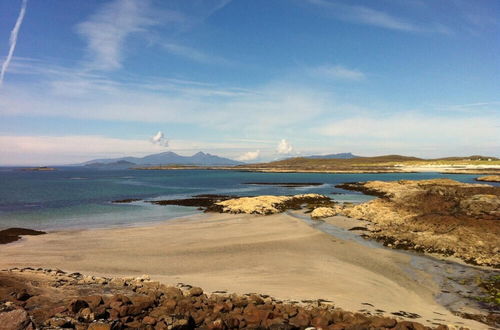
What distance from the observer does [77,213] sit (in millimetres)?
40406

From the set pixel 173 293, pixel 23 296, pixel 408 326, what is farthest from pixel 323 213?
pixel 23 296

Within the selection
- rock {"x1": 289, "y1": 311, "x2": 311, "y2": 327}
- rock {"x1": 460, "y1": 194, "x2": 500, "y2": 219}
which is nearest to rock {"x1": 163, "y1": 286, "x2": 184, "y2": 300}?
rock {"x1": 289, "y1": 311, "x2": 311, "y2": 327}

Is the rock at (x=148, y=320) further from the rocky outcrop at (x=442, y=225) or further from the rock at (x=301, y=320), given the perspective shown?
the rocky outcrop at (x=442, y=225)

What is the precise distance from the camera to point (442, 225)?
2606 centimetres

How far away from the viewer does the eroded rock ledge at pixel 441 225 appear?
21.1 metres

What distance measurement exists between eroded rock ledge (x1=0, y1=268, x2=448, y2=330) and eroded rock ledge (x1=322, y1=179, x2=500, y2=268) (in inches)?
548

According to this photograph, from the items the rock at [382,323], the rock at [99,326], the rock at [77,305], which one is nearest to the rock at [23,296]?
the rock at [77,305]

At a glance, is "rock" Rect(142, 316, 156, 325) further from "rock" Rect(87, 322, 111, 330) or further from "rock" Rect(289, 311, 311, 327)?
"rock" Rect(289, 311, 311, 327)

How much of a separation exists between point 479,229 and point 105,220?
3619cm

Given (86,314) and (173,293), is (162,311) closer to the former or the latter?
(173,293)

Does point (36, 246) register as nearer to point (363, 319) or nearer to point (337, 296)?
point (337, 296)

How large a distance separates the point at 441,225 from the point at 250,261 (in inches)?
689

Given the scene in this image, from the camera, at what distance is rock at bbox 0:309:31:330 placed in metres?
7.92

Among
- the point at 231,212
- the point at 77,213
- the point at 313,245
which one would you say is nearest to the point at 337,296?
the point at 313,245
